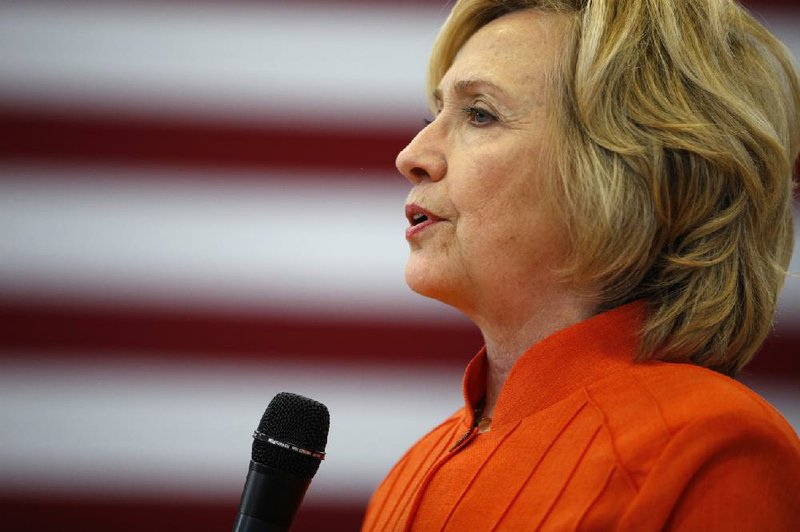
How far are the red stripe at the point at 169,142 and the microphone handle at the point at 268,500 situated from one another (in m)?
1.17

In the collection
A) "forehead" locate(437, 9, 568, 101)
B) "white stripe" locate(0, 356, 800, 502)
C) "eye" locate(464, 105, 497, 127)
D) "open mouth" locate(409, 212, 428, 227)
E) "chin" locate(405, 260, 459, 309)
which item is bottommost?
"white stripe" locate(0, 356, 800, 502)

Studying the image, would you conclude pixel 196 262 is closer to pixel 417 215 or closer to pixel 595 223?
pixel 417 215

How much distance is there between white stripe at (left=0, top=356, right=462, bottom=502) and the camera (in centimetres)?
194

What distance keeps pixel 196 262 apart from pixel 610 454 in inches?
51.5

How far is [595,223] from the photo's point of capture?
975 mm

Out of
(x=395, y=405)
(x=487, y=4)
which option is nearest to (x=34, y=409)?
(x=395, y=405)

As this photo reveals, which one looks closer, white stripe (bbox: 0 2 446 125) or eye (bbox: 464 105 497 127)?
eye (bbox: 464 105 497 127)

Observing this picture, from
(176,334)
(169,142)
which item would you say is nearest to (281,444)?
(176,334)

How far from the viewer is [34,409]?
6.45ft

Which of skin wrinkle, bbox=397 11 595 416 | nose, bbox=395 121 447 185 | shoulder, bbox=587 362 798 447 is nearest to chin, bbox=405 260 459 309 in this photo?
skin wrinkle, bbox=397 11 595 416

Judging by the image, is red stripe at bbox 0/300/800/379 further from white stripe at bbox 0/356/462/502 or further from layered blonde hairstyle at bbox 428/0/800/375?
layered blonde hairstyle at bbox 428/0/800/375

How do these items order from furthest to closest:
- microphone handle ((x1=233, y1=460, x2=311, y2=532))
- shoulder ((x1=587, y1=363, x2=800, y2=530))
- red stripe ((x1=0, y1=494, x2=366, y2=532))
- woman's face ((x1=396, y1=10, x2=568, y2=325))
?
red stripe ((x1=0, y1=494, x2=366, y2=532)), woman's face ((x1=396, y1=10, x2=568, y2=325)), microphone handle ((x1=233, y1=460, x2=311, y2=532)), shoulder ((x1=587, y1=363, x2=800, y2=530))

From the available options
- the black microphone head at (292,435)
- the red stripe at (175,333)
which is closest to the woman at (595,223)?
the black microphone head at (292,435)

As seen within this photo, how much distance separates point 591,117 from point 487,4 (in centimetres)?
27
